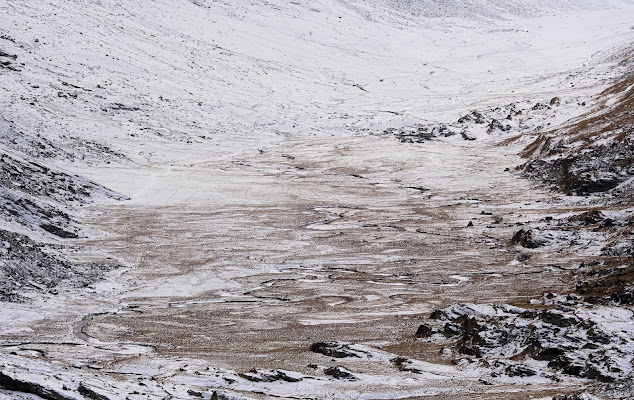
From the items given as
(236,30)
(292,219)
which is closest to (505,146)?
(292,219)

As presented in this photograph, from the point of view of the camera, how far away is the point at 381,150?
85.5 meters

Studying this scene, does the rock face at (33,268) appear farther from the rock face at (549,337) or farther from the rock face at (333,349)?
the rock face at (549,337)

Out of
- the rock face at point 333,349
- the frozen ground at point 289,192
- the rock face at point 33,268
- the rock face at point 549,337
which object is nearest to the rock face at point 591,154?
the frozen ground at point 289,192

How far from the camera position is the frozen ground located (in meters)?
28.5

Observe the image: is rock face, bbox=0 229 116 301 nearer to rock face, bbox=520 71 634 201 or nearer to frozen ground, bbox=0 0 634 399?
frozen ground, bbox=0 0 634 399

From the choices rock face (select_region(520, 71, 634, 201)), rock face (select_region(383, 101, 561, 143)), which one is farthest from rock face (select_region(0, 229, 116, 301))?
rock face (select_region(383, 101, 561, 143))

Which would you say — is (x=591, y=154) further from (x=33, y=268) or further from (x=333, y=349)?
(x=333, y=349)

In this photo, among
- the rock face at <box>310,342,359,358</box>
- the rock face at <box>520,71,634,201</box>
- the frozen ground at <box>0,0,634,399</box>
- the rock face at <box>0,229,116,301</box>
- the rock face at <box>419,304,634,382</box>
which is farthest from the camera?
the rock face at <box>520,71,634,201</box>

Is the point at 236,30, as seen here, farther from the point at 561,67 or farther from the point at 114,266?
the point at 114,266

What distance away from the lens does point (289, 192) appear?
2655 inches

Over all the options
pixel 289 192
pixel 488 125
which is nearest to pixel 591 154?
pixel 289 192

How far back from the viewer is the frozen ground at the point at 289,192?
1121 inches

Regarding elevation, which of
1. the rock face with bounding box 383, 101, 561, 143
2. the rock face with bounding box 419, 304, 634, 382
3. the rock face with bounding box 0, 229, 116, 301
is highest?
the rock face with bounding box 419, 304, 634, 382

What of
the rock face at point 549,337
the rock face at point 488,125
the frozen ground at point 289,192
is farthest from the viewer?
the rock face at point 488,125
